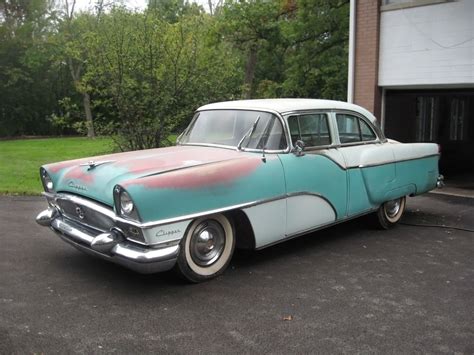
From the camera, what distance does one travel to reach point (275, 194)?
5.05 metres

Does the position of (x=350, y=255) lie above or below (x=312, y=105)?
below

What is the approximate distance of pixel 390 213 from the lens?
6.90 m

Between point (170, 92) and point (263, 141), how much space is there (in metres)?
5.88

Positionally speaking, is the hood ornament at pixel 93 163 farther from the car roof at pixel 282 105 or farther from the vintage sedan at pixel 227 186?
the car roof at pixel 282 105

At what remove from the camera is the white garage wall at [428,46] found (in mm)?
8859

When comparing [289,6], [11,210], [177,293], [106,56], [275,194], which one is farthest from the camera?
[289,6]

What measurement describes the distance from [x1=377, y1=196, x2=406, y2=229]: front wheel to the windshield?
209 cm

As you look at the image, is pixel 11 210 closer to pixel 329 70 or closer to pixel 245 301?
pixel 245 301

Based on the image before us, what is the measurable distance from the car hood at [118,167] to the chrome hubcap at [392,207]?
2532 millimetres

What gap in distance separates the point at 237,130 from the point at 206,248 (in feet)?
4.86

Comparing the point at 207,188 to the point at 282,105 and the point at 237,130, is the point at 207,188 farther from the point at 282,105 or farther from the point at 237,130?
the point at 282,105

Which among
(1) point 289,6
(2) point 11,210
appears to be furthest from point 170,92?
(1) point 289,6

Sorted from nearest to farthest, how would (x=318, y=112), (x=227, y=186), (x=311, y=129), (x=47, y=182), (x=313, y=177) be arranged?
(x=227, y=186) < (x=47, y=182) < (x=313, y=177) < (x=311, y=129) < (x=318, y=112)

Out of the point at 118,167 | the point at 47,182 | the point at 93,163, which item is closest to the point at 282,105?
the point at 118,167
